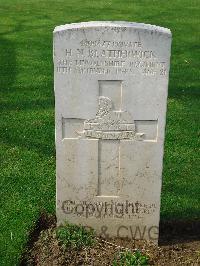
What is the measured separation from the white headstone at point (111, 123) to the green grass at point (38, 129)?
0.65m

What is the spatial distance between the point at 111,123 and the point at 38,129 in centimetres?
298

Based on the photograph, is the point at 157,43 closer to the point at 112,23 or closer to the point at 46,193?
the point at 112,23

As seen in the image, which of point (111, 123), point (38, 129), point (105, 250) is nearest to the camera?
point (111, 123)

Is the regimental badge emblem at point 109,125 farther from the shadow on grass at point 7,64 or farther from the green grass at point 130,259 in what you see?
the shadow on grass at point 7,64

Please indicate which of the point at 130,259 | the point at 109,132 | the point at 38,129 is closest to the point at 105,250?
the point at 130,259

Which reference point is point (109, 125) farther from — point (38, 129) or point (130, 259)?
point (38, 129)

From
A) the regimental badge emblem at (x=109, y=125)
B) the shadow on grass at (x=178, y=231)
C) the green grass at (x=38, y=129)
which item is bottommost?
the shadow on grass at (x=178, y=231)

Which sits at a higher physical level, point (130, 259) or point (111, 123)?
point (111, 123)

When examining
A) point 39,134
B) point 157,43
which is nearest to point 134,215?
point 157,43

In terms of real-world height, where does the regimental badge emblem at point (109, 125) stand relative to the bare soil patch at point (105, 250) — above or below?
above

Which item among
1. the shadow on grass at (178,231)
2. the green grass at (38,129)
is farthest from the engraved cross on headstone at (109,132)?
the green grass at (38,129)

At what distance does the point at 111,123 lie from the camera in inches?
154

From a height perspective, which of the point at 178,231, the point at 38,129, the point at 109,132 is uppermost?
the point at 109,132

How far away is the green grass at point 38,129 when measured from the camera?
15.8ft
